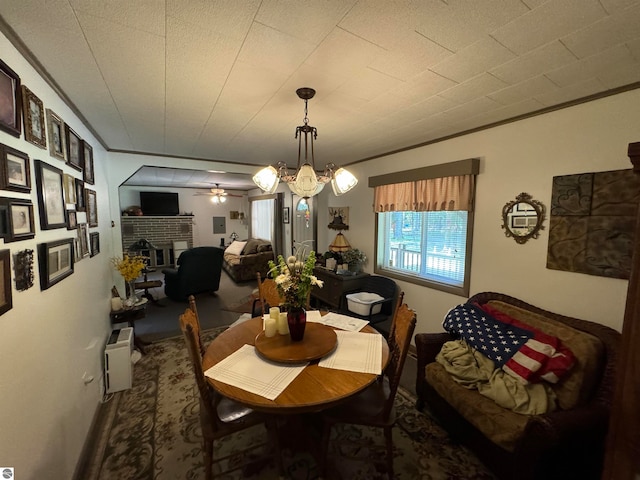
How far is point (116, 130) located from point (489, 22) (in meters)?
3.03

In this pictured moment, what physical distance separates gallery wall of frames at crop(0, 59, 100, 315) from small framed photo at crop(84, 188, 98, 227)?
0.23m

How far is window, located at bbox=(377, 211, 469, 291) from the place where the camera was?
109 inches

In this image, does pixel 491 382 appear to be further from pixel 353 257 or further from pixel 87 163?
pixel 87 163

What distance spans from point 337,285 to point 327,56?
109 inches

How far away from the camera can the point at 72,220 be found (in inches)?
72.2

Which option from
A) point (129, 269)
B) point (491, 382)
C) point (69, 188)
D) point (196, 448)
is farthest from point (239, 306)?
point (491, 382)

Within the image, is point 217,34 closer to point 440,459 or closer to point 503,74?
point 503,74

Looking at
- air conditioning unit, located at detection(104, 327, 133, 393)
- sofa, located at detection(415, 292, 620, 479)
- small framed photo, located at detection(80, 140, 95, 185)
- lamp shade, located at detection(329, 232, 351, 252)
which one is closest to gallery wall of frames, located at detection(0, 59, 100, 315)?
small framed photo, located at detection(80, 140, 95, 185)

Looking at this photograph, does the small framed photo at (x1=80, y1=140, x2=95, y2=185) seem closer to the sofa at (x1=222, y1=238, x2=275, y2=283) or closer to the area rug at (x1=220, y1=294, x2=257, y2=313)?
the area rug at (x1=220, y1=294, x2=257, y2=313)

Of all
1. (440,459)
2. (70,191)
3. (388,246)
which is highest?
(70,191)

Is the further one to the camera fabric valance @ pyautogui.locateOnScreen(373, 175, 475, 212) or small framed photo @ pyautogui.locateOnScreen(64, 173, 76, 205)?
fabric valance @ pyautogui.locateOnScreen(373, 175, 475, 212)

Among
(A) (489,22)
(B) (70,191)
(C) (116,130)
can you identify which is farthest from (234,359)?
(C) (116,130)

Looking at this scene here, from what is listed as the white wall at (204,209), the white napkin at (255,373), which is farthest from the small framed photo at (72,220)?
the white wall at (204,209)

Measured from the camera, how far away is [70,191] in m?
1.85
